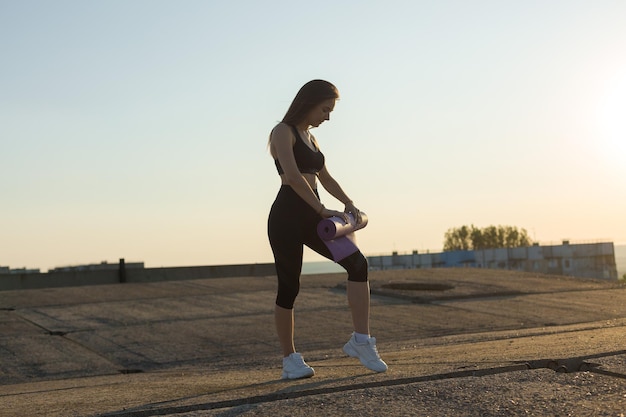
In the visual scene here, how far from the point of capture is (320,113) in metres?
4.63

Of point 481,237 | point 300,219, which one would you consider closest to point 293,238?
point 300,219

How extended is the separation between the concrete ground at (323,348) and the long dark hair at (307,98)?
1496mm

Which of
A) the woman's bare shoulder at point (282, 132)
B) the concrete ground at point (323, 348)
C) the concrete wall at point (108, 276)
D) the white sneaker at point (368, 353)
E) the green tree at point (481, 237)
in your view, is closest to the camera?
the concrete ground at point (323, 348)

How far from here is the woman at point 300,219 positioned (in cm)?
443

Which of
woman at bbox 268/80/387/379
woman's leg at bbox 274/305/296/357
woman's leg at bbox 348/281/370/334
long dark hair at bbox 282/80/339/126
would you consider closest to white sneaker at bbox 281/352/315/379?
woman at bbox 268/80/387/379

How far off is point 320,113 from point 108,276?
15.4m

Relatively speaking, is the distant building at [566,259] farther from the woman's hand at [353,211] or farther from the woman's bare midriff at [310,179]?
the woman's bare midriff at [310,179]

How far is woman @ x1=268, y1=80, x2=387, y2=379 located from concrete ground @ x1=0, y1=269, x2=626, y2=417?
8.3 inches

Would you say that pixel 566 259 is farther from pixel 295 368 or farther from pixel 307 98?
pixel 295 368

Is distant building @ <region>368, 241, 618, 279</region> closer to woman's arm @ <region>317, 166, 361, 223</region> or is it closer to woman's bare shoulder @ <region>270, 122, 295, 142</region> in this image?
woman's arm @ <region>317, 166, 361, 223</region>

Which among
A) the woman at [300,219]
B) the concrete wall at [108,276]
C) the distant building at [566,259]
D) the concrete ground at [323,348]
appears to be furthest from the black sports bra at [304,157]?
the distant building at [566,259]

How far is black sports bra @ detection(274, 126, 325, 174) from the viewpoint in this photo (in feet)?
15.0

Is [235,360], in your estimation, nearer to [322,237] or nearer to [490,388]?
[322,237]

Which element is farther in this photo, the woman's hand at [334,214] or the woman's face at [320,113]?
the woman's face at [320,113]
